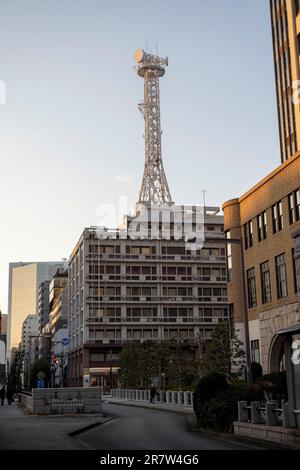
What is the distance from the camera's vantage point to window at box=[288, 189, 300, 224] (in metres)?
39.8

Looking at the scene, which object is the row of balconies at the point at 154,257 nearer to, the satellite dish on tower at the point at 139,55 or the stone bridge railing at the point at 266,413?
the satellite dish on tower at the point at 139,55

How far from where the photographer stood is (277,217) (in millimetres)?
43094

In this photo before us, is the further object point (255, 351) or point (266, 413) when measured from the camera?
point (255, 351)

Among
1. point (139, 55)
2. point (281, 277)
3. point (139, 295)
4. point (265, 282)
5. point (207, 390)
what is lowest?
point (207, 390)

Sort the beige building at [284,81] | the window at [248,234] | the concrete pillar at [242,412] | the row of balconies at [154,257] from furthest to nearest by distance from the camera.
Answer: the row of balconies at [154,257], the beige building at [284,81], the window at [248,234], the concrete pillar at [242,412]

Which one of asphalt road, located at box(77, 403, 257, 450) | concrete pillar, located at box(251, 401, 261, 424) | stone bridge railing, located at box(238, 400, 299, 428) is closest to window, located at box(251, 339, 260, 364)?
asphalt road, located at box(77, 403, 257, 450)

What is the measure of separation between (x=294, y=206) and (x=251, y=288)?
30.3 feet

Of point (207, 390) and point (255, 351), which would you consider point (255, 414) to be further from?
point (255, 351)

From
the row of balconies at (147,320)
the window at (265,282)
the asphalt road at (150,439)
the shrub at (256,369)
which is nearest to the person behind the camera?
the asphalt road at (150,439)

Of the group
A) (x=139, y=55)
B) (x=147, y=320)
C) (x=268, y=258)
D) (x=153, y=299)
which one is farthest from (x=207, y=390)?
(x=139, y=55)

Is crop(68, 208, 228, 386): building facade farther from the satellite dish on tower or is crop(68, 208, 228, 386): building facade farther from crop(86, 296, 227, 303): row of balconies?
the satellite dish on tower

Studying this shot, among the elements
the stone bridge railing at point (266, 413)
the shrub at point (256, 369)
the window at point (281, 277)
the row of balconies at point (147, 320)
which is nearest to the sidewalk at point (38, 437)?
the stone bridge railing at point (266, 413)

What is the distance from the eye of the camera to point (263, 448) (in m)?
17.9

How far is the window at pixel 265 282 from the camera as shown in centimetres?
4409
